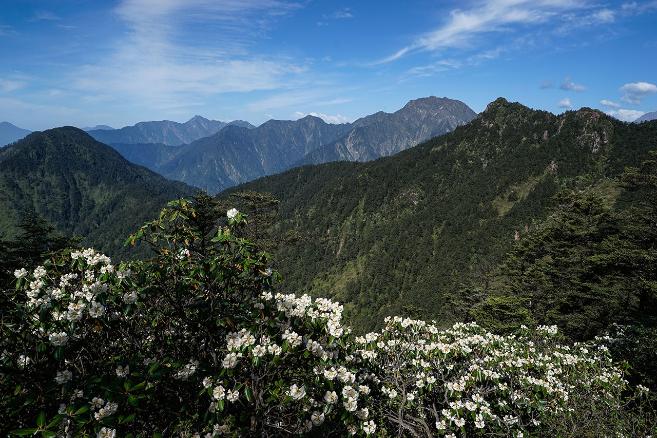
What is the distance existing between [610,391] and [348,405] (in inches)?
277

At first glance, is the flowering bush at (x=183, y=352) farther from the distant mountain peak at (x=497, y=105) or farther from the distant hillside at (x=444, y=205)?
the distant mountain peak at (x=497, y=105)

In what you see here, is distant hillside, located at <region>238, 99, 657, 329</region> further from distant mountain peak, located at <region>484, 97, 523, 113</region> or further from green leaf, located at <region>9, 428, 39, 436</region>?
green leaf, located at <region>9, 428, 39, 436</region>

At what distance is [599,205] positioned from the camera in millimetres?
32625

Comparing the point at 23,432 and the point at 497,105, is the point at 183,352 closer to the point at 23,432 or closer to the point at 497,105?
the point at 23,432

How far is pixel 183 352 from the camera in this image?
16.1 ft

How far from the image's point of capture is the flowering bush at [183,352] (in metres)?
3.52

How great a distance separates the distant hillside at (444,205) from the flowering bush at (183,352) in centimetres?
8117

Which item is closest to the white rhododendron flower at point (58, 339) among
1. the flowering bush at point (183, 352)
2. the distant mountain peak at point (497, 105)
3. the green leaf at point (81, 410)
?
the flowering bush at point (183, 352)

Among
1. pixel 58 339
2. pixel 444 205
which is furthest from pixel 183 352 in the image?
pixel 444 205

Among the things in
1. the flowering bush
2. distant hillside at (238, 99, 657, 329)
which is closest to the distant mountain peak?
distant hillside at (238, 99, 657, 329)

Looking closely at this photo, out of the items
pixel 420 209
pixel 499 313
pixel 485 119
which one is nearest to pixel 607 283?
pixel 499 313

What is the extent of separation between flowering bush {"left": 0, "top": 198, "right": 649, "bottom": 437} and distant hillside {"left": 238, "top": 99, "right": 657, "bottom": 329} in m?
81.2

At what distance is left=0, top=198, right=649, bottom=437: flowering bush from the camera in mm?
3516

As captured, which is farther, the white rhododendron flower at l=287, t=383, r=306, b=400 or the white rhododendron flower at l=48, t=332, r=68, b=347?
the white rhododendron flower at l=287, t=383, r=306, b=400
